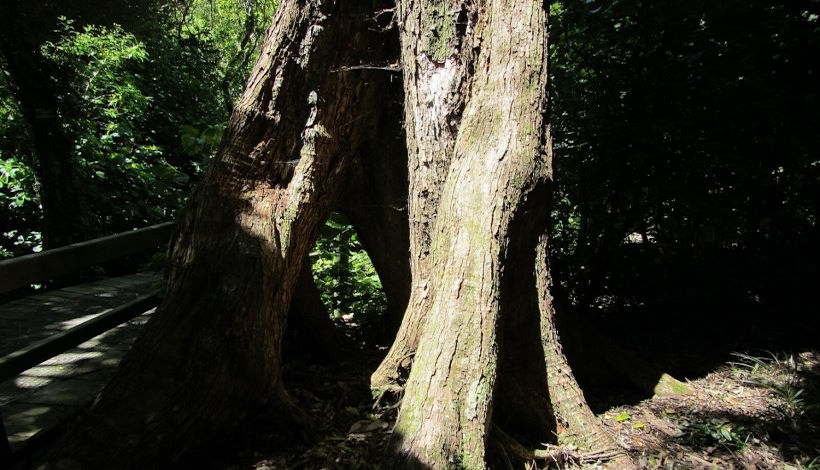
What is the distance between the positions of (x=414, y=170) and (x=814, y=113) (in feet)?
11.3

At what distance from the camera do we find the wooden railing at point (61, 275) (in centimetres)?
279

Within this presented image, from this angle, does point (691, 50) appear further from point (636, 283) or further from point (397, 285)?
point (397, 285)

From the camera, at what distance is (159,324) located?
3.07 m

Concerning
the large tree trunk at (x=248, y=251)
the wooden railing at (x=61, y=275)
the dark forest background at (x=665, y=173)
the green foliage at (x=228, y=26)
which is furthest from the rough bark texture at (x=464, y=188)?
the green foliage at (x=228, y=26)

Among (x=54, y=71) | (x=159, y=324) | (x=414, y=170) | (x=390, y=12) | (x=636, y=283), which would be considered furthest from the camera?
(x=54, y=71)

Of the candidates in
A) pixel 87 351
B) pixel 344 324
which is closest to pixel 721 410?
pixel 344 324

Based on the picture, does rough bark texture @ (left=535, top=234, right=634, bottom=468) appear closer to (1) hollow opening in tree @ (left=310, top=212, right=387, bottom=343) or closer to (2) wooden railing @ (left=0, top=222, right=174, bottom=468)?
(1) hollow opening in tree @ (left=310, top=212, right=387, bottom=343)

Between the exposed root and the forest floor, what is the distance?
0.06 meters

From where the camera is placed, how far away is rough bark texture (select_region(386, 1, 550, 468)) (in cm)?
242

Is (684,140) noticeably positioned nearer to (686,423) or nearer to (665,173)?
(665,173)

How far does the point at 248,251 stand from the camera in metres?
3.22

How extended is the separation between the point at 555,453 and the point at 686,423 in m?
1.16

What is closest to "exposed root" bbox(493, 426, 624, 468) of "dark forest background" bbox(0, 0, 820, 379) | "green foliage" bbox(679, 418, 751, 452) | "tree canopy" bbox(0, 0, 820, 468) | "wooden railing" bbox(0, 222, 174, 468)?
"tree canopy" bbox(0, 0, 820, 468)

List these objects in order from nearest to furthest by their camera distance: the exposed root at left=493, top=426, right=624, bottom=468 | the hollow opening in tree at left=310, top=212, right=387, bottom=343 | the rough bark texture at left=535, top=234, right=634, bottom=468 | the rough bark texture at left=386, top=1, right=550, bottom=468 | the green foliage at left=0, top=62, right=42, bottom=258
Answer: the rough bark texture at left=386, top=1, right=550, bottom=468 < the exposed root at left=493, top=426, right=624, bottom=468 < the rough bark texture at left=535, top=234, right=634, bottom=468 < the hollow opening in tree at left=310, top=212, right=387, bottom=343 < the green foliage at left=0, top=62, right=42, bottom=258
